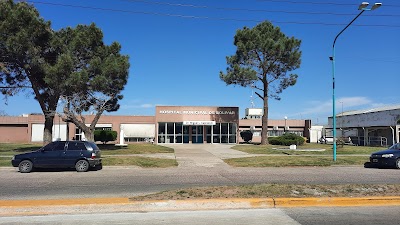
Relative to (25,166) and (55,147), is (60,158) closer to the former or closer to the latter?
(55,147)

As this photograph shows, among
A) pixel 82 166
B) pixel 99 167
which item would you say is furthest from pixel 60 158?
pixel 99 167

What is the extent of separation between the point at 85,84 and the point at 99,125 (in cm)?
2573

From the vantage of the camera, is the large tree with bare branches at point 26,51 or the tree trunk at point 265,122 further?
the tree trunk at point 265,122

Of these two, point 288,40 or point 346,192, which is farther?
point 288,40

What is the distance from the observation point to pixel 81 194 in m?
10.6

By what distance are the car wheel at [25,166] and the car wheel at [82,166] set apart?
2.15 metres

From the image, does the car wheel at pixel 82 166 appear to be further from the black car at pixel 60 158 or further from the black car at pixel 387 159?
the black car at pixel 387 159

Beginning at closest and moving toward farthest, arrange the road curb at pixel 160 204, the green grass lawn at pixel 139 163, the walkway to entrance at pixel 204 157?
the road curb at pixel 160 204, the green grass lawn at pixel 139 163, the walkway to entrance at pixel 204 157

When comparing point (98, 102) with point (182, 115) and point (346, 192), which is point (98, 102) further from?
point (346, 192)

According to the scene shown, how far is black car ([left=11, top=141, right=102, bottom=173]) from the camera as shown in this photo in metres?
17.8

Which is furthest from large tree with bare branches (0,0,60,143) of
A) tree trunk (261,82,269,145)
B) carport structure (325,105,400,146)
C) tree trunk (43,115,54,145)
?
carport structure (325,105,400,146)

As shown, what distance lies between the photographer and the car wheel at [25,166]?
58.1 ft

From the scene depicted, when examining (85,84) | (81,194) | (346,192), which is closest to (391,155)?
(346,192)

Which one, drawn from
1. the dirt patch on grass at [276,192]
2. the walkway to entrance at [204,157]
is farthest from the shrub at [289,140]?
the dirt patch on grass at [276,192]
